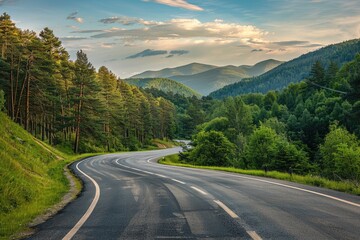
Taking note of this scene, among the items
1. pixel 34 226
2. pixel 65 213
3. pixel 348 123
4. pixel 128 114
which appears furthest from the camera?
pixel 128 114

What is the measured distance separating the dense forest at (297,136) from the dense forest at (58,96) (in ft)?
67.6

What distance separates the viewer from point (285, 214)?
339 inches

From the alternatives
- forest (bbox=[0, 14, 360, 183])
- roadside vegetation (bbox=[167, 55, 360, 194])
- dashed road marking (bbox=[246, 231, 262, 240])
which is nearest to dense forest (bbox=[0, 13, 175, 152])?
forest (bbox=[0, 14, 360, 183])

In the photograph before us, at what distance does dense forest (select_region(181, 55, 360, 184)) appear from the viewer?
53.1m

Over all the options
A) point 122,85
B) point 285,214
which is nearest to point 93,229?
point 285,214

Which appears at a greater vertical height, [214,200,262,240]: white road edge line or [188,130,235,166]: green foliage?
[214,200,262,240]: white road edge line

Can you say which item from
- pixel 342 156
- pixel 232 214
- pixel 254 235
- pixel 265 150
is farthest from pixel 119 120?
pixel 254 235

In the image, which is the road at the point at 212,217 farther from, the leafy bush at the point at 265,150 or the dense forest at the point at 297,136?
the leafy bush at the point at 265,150

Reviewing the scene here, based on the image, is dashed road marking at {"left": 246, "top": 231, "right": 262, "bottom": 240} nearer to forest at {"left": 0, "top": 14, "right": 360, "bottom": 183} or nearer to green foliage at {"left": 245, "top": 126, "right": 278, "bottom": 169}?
forest at {"left": 0, "top": 14, "right": 360, "bottom": 183}

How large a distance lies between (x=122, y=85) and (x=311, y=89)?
70712 millimetres

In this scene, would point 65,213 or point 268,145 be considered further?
point 268,145

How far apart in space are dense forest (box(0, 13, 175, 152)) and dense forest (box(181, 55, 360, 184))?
20615 mm

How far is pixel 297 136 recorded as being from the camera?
8531 centimetres

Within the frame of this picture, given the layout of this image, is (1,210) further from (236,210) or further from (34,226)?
(236,210)
